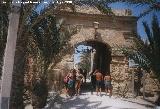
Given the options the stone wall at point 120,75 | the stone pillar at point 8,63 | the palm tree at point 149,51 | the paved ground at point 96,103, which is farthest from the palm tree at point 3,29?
the stone wall at point 120,75

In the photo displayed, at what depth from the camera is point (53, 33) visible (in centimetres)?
1473

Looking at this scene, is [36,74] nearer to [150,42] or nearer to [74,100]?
[74,100]

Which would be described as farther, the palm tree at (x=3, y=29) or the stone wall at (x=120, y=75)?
the stone wall at (x=120, y=75)

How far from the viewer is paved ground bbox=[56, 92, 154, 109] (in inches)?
531

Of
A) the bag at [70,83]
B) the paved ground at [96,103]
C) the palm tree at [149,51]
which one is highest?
the palm tree at [149,51]

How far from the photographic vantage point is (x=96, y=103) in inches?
551

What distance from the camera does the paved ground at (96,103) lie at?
1348cm

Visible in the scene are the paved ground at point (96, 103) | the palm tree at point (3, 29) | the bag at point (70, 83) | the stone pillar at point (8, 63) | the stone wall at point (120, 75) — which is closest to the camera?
the stone pillar at point (8, 63)

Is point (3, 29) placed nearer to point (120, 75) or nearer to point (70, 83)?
point (70, 83)

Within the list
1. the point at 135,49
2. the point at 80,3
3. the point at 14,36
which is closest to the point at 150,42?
the point at 135,49

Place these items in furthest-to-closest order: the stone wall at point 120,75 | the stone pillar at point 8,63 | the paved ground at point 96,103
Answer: the stone wall at point 120,75 < the paved ground at point 96,103 < the stone pillar at point 8,63

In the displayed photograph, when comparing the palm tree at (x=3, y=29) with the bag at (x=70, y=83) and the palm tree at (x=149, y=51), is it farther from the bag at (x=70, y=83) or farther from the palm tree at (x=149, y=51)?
the palm tree at (x=149, y=51)

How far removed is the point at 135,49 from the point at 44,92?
447cm

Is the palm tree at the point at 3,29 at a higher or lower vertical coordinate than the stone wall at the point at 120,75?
higher
